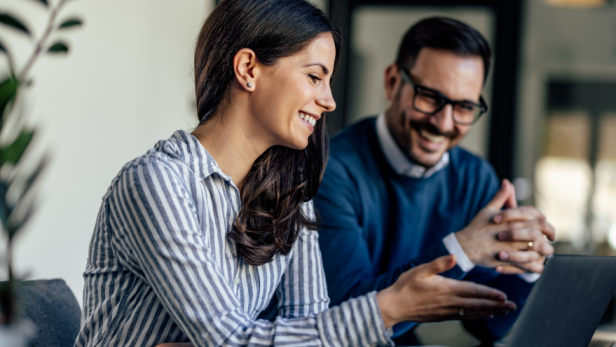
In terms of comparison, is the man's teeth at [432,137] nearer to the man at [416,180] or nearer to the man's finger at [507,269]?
the man at [416,180]

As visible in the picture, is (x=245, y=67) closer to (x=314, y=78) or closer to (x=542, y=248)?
(x=314, y=78)

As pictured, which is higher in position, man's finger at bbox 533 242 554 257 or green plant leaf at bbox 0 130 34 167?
green plant leaf at bbox 0 130 34 167

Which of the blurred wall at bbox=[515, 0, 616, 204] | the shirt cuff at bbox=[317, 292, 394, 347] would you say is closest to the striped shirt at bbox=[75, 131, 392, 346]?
the shirt cuff at bbox=[317, 292, 394, 347]

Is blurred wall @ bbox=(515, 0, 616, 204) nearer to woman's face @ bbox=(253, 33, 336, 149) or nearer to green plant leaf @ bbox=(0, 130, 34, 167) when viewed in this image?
woman's face @ bbox=(253, 33, 336, 149)

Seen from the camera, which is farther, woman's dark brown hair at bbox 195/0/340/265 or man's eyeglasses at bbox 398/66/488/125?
man's eyeglasses at bbox 398/66/488/125

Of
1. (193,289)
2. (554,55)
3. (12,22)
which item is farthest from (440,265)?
(554,55)

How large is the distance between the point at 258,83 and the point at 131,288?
45cm

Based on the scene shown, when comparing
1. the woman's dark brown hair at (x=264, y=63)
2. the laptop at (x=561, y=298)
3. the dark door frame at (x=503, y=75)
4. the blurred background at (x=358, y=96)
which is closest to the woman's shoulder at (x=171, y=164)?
the woman's dark brown hair at (x=264, y=63)

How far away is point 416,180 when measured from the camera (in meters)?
1.94

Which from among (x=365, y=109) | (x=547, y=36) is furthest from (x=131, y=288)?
(x=547, y=36)

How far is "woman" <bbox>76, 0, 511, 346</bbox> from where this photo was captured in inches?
36.8

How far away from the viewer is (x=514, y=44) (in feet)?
14.6

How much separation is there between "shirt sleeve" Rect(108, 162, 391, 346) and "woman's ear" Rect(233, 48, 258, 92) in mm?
264

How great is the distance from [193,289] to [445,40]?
127 centimetres
